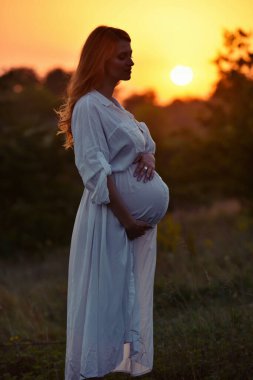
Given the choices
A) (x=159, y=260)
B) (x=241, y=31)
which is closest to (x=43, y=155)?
(x=241, y=31)

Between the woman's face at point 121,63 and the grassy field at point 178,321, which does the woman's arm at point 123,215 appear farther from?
the grassy field at point 178,321

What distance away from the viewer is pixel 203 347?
4746 millimetres

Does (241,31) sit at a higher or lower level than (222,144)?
higher

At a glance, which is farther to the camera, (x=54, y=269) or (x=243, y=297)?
(x=54, y=269)

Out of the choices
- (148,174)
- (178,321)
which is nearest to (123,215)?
(148,174)

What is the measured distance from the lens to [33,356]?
17.5 feet

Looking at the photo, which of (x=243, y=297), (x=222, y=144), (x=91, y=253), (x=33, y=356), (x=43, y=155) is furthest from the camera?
(x=43, y=155)

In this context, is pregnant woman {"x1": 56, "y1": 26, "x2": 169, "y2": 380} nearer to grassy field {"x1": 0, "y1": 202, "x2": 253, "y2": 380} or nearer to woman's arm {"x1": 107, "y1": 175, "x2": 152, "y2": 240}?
woman's arm {"x1": 107, "y1": 175, "x2": 152, "y2": 240}

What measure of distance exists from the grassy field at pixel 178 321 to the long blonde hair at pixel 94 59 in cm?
167

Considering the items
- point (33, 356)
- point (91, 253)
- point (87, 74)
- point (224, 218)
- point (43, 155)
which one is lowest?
point (224, 218)

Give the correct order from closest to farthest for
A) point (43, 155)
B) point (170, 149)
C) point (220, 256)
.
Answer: point (220, 256), point (43, 155), point (170, 149)

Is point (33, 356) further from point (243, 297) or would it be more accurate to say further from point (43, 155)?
point (43, 155)

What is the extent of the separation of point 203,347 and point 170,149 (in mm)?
20605

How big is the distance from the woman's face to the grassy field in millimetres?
1645
